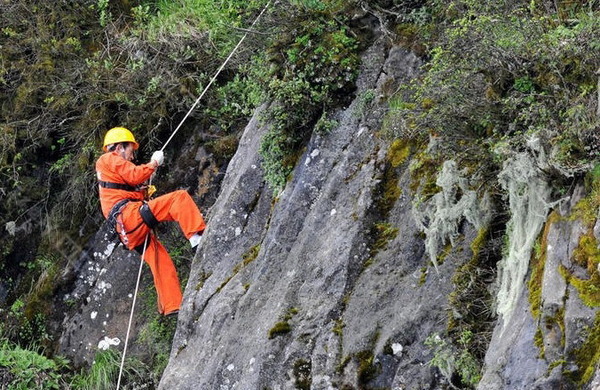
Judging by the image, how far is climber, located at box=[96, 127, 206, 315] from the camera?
31.9 feet

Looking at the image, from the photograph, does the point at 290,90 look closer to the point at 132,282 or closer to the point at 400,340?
the point at 400,340

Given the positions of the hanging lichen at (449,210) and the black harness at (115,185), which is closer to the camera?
the hanging lichen at (449,210)

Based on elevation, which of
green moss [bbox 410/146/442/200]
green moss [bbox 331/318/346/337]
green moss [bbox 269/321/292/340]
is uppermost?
green moss [bbox 410/146/442/200]

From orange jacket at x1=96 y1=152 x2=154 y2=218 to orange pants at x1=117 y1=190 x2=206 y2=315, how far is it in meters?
0.19

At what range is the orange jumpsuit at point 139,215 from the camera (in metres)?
9.83

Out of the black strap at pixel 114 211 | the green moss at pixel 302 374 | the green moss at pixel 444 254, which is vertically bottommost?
the black strap at pixel 114 211

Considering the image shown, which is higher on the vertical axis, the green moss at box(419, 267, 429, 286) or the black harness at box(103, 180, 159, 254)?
the green moss at box(419, 267, 429, 286)

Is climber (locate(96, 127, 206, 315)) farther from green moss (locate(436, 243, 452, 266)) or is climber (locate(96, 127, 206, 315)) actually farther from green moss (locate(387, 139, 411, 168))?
green moss (locate(436, 243, 452, 266))

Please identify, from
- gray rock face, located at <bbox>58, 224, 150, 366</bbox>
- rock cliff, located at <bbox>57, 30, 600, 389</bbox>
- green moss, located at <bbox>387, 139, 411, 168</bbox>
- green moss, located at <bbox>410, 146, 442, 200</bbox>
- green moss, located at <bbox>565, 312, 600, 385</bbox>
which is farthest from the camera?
gray rock face, located at <bbox>58, 224, 150, 366</bbox>

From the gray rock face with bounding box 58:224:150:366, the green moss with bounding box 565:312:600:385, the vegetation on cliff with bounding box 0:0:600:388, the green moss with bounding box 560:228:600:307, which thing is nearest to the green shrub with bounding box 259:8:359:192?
the vegetation on cliff with bounding box 0:0:600:388

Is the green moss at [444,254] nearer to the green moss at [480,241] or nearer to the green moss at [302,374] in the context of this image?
the green moss at [480,241]

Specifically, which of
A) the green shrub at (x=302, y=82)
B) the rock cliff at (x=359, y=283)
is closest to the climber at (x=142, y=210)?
the rock cliff at (x=359, y=283)

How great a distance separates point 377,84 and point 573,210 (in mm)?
3298

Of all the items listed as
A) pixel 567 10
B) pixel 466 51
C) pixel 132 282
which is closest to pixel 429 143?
pixel 466 51
